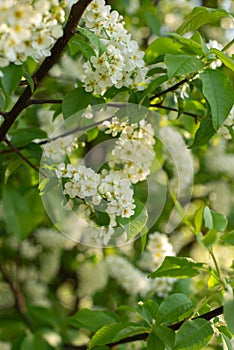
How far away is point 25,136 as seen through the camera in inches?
58.3

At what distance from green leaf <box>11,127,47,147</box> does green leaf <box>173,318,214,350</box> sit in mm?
591

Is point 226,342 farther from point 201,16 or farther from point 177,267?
point 201,16

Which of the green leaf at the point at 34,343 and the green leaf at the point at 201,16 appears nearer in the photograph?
the green leaf at the point at 201,16

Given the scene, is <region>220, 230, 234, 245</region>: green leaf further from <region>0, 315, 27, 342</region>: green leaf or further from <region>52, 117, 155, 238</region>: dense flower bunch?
<region>0, 315, 27, 342</region>: green leaf

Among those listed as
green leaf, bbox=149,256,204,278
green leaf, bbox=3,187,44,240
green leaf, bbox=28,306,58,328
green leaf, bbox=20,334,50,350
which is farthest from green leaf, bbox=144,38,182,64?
green leaf, bbox=28,306,58,328

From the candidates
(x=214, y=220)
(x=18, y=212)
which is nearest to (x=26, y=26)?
(x=214, y=220)

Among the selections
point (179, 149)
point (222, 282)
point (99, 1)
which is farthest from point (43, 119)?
point (222, 282)

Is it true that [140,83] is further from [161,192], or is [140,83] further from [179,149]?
[179,149]

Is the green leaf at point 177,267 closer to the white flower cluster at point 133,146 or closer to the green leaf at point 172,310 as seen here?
the green leaf at point 172,310

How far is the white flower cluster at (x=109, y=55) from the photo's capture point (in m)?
1.15

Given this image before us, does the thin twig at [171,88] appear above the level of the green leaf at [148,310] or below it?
above

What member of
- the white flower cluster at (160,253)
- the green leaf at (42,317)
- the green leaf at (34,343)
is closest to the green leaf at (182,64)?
the white flower cluster at (160,253)

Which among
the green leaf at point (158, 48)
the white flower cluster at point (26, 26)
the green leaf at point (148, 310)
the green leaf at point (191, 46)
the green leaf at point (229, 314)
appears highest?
the white flower cluster at point (26, 26)

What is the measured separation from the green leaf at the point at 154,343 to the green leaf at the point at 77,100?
16.8 inches
